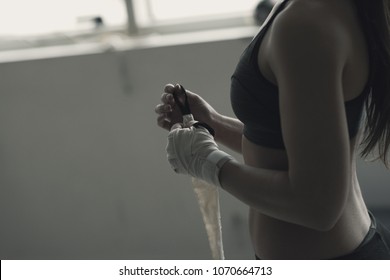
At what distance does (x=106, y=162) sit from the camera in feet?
6.29

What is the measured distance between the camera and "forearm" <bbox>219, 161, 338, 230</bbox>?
0.69m

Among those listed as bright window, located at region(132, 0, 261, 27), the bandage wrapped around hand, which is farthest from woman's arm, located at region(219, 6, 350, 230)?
bright window, located at region(132, 0, 261, 27)

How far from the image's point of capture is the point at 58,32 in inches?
80.5

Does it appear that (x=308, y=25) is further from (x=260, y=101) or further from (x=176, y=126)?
(x=176, y=126)

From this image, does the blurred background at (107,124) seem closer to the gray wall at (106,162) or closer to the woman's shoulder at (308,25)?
the gray wall at (106,162)

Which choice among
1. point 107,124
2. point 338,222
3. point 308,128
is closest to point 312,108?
point 308,128

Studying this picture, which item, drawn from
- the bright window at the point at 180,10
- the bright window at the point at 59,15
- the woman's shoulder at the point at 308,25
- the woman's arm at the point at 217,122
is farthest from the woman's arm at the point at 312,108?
the bright window at the point at 59,15

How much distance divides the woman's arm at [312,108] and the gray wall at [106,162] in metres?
1.11

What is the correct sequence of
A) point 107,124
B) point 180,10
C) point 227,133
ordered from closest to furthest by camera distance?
point 227,133 → point 107,124 → point 180,10

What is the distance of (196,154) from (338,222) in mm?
245
